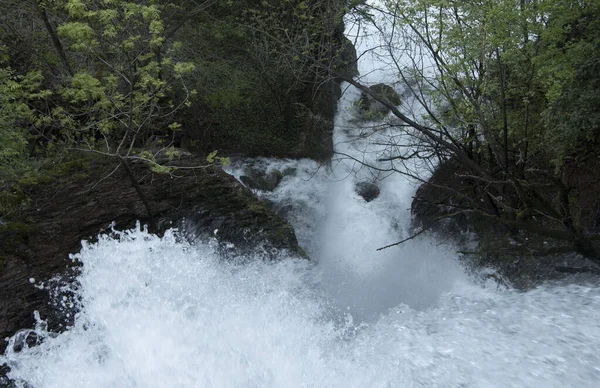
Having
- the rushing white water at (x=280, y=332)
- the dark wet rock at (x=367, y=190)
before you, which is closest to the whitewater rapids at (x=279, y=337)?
the rushing white water at (x=280, y=332)

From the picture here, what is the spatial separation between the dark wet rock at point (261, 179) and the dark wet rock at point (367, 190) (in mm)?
1780

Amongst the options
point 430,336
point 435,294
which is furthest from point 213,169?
point 430,336

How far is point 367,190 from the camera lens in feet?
34.6

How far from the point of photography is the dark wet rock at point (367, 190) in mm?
10466

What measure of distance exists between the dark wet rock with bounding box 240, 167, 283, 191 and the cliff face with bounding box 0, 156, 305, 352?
1.94 meters

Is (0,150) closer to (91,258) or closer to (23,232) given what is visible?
(23,232)

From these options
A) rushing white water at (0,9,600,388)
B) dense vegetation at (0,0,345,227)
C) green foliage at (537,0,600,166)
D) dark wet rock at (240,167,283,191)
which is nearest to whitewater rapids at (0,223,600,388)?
rushing white water at (0,9,600,388)

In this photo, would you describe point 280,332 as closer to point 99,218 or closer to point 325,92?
point 99,218

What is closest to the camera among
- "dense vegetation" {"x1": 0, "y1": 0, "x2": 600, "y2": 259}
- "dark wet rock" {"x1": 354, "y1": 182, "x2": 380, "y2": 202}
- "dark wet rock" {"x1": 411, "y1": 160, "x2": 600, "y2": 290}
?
"dense vegetation" {"x1": 0, "y1": 0, "x2": 600, "y2": 259}

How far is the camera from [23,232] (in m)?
6.64

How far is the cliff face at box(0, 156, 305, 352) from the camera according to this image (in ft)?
19.5

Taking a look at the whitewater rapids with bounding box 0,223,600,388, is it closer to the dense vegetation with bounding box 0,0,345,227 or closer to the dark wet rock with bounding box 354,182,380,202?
the dense vegetation with bounding box 0,0,345,227

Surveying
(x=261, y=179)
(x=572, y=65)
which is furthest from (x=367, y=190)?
(x=572, y=65)

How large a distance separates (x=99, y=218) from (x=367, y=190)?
5.73 meters
